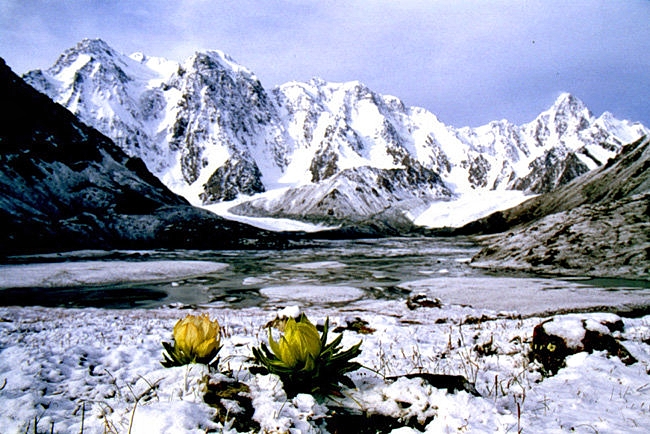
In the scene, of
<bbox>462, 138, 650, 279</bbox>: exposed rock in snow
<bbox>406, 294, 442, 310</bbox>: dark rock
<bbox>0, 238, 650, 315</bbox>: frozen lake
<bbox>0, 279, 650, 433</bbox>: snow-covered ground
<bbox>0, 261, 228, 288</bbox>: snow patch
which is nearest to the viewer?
<bbox>0, 279, 650, 433</bbox>: snow-covered ground

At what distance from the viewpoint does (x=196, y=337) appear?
2953 mm

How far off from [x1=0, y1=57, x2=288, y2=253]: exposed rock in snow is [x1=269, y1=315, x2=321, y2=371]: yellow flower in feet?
138

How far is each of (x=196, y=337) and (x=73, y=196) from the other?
52.8 meters

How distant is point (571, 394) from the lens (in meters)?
2.94

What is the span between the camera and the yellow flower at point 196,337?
2938 millimetres

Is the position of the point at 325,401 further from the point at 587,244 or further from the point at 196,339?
the point at 587,244

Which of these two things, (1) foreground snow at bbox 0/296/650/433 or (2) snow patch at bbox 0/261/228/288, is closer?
(1) foreground snow at bbox 0/296/650/433

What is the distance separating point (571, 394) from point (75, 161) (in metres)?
59.9

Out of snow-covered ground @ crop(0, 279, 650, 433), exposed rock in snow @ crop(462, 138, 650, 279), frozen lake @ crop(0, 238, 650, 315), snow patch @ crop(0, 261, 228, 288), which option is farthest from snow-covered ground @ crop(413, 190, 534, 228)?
snow-covered ground @ crop(0, 279, 650, 433)

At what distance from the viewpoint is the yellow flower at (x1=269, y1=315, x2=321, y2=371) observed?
2.55 m

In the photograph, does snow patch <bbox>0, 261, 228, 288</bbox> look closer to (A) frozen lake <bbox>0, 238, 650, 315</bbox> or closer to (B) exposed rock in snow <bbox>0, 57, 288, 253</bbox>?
(A) frozen lake <bbox>0, 238, 650, 315</bbox>

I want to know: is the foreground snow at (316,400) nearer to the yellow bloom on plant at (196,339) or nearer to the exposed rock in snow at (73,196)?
the yellow bloom on plant at (196,339)

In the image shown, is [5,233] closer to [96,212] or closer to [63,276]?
[96,212]

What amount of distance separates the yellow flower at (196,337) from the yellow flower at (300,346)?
63 centimetres
